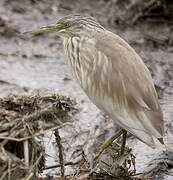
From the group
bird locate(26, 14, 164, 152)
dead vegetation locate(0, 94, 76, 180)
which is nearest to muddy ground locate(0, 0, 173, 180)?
bird locate(26, 14, 164, 152)

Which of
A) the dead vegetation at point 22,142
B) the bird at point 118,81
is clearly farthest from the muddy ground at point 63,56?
the dead vegetation at point 22,142

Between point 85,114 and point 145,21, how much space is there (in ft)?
6.50

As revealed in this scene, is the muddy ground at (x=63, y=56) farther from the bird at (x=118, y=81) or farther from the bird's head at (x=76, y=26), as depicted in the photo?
the bird's head at (x=76, y=26)

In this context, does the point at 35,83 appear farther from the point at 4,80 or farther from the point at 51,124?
the point at 51,124

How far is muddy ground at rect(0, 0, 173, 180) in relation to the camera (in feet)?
11.4

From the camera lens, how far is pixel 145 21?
17.4 ft

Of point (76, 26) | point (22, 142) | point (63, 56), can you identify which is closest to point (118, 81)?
point (76, 26)

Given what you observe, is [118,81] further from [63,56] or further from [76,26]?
[63,56]

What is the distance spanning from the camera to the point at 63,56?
4.86 meters

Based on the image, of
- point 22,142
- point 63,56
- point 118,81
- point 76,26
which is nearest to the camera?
point 22,142

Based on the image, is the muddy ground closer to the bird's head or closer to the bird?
the bird

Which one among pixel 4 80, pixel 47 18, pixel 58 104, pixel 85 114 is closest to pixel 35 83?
pixel 4 80

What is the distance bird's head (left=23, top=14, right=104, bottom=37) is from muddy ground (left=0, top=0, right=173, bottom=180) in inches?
28.2

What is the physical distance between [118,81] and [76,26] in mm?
551
